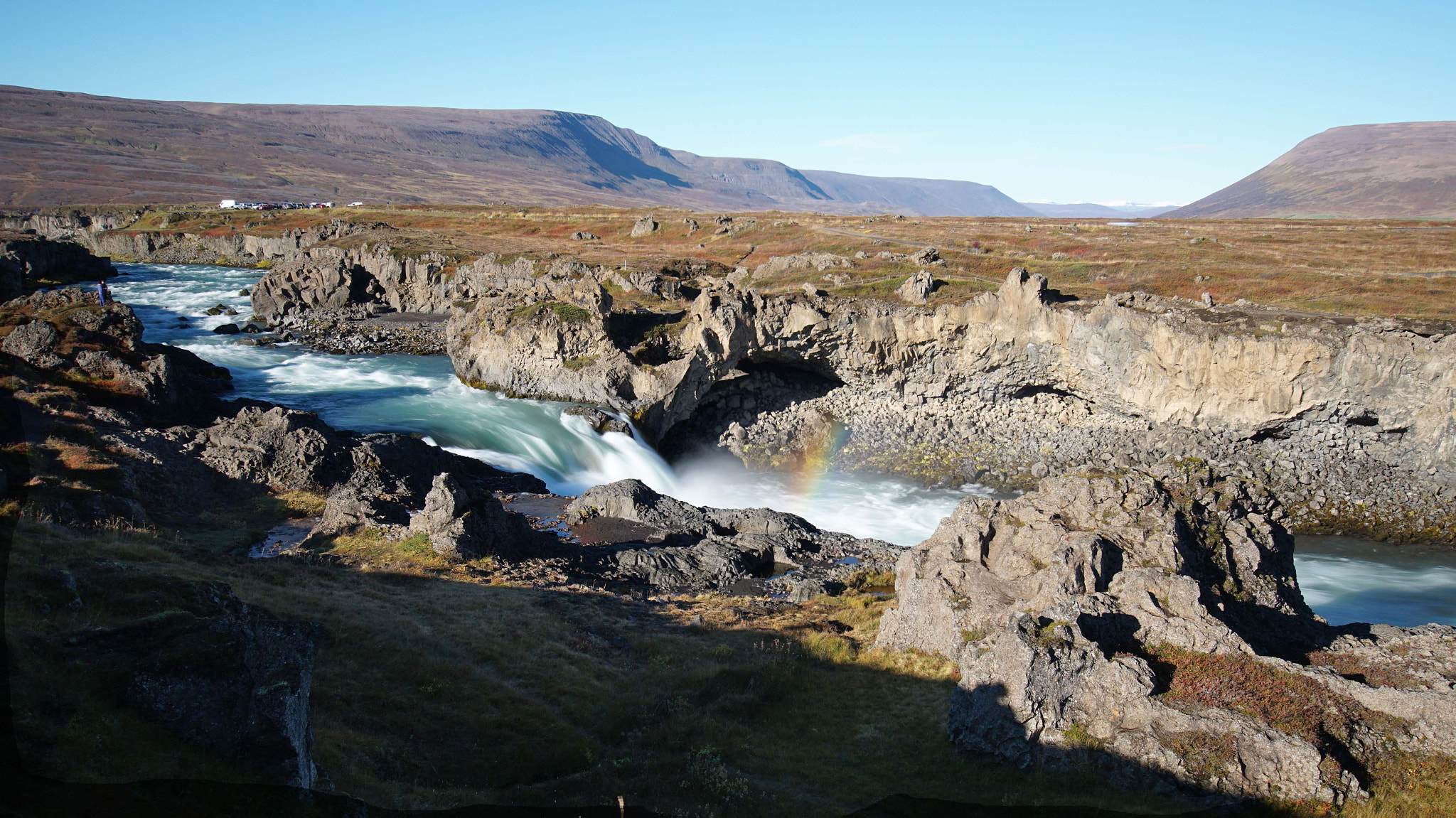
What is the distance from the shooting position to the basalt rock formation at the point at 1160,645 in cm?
1162

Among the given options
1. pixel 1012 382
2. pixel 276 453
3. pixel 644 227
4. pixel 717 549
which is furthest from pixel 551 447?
pixel 644 227

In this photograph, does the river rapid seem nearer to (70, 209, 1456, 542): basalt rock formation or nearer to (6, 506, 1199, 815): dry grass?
(70, 209, 1456, 542): basalt rock formation

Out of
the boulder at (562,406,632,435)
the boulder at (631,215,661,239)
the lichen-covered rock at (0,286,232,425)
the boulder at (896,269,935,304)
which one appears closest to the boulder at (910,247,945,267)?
the boulder at (896,269,935,304)

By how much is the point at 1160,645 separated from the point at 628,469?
30.9 metres

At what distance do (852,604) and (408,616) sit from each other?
1250cm

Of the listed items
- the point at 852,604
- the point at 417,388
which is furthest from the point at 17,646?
the point at 417,388

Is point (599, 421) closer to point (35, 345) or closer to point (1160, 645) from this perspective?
point (35, 345)

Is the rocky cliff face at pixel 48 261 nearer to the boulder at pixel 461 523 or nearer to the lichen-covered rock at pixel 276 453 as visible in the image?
the lichen-covered rock at pixel 276 453

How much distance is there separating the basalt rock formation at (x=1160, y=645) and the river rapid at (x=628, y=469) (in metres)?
15.5

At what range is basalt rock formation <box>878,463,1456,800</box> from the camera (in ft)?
38.1

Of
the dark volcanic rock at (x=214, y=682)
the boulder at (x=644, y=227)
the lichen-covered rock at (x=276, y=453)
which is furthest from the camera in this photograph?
the boulder at (x=644, y=227)

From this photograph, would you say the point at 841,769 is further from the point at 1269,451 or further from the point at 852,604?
the point at 1269,451

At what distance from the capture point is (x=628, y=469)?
41.6 m

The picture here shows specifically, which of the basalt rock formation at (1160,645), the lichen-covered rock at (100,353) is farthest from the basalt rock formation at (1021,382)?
the basalt rock formation at (1160,645)
